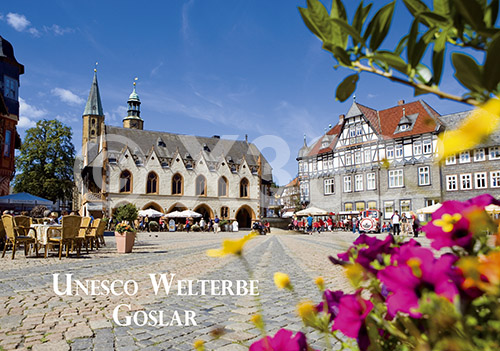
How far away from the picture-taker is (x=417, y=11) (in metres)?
0.77

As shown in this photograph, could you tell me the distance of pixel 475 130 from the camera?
0.54 metres

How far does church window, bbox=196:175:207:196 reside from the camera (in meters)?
46.4

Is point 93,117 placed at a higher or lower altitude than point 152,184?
higher

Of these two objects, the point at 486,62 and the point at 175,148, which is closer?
the point at 486,62

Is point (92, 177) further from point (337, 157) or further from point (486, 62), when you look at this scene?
point (486, 62)

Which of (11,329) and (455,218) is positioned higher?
(455,218)

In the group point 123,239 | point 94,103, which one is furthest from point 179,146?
point 123,239

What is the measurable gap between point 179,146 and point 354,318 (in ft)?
160

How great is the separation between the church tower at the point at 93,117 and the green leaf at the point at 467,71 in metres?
69.0

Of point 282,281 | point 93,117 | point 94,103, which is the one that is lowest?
point 282,281

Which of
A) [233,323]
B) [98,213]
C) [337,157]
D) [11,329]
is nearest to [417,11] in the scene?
[233,323]

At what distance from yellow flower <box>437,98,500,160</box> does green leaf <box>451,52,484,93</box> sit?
0.07 metres

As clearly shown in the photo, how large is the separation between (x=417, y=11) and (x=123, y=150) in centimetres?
4514

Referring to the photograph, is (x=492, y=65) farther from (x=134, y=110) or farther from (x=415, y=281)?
(x=134, y=110)
